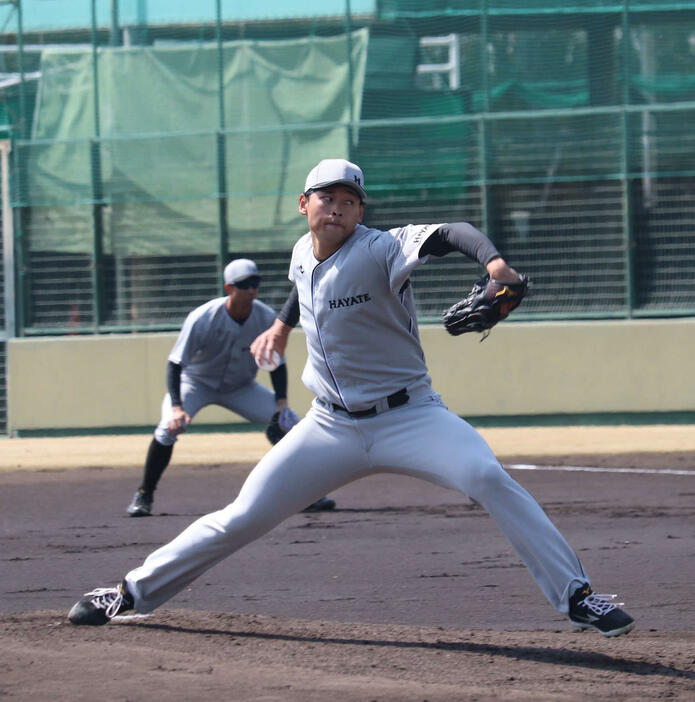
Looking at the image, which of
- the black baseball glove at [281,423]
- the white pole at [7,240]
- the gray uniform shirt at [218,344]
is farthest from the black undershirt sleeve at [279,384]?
the white pole at [7,240]

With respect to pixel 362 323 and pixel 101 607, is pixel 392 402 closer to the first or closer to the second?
pixel 362 323

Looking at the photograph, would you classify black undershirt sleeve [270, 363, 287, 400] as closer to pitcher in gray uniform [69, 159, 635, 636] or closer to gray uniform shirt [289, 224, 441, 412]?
pitcher in gray uniform [69, 159, 635, 636]

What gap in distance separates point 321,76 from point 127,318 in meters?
4.18

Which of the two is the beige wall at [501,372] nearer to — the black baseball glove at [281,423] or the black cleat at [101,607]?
the black baseball glove at [281,423]

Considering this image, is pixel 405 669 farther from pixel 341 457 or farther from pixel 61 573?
pixel 61 573

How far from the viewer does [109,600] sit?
18.7 feet

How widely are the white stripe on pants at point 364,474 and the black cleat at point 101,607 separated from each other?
70 mm

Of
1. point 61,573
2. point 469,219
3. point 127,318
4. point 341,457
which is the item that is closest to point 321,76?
point 469,219

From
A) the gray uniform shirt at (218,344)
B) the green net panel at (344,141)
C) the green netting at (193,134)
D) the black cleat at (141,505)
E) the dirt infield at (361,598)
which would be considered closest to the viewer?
the dirt infield at (361,598)

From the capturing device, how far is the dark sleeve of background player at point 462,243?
4.70 meters

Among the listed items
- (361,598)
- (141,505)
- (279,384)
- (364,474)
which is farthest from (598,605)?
(141,505)

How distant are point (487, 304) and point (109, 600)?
2.32 m

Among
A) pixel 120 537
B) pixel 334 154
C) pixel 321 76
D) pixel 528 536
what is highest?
pixel 321 76

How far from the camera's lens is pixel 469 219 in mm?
16219
